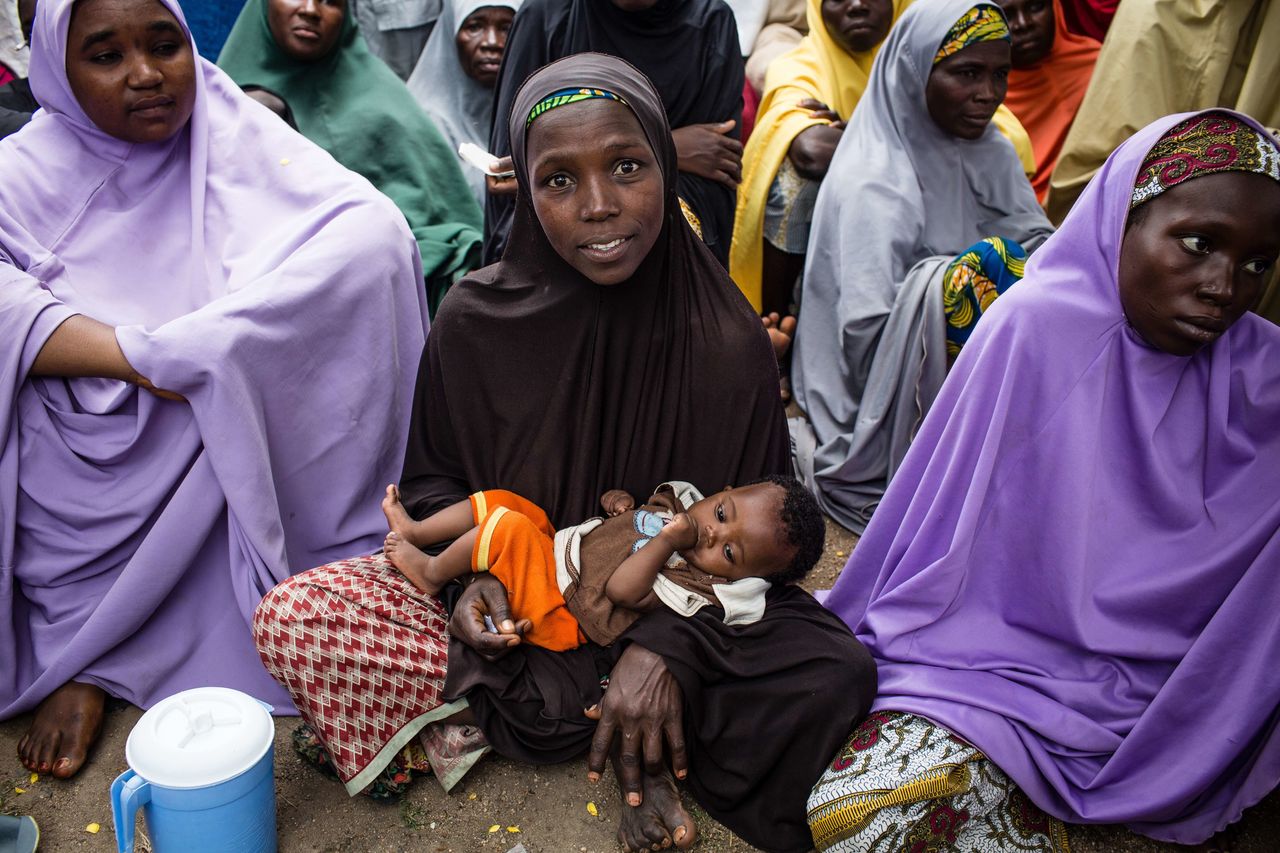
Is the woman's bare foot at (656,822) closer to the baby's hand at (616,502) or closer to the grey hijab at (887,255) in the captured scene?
the baby's hand at (616,502)

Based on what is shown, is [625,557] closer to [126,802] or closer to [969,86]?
[126,802]

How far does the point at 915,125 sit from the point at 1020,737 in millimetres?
2815

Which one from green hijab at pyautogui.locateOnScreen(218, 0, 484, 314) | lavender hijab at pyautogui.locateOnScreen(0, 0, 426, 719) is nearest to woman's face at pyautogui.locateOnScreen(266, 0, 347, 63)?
green hijab at pyautogui.locateOnScreen(218, 0, 484, 314)

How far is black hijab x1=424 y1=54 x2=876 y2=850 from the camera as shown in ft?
7.75

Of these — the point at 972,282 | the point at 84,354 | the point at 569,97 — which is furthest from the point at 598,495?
the point at 972,282

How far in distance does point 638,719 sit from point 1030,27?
183 inches

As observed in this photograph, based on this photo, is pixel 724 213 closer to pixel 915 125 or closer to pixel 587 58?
pixel 915 125

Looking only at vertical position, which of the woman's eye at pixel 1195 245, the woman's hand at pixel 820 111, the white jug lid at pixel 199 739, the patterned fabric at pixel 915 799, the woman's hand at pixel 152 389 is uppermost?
the woman's eye at pixel 1195 245

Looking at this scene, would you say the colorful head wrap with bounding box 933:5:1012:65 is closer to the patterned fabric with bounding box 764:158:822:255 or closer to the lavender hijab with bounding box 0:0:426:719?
the patterned fabric with bounding box 764:158:822:255

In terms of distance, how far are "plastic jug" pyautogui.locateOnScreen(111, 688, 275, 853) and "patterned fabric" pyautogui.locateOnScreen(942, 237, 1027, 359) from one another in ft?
8.87

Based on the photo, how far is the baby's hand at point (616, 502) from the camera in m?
2.53

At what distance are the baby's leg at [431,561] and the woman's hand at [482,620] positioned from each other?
0.20 ft

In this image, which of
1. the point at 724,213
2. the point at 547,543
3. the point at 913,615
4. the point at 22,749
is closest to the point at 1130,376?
the point at 913,615

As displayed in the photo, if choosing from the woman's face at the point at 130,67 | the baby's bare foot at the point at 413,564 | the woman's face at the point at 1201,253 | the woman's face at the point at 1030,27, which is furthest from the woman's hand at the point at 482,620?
the woman's face at the point at 1030,27
